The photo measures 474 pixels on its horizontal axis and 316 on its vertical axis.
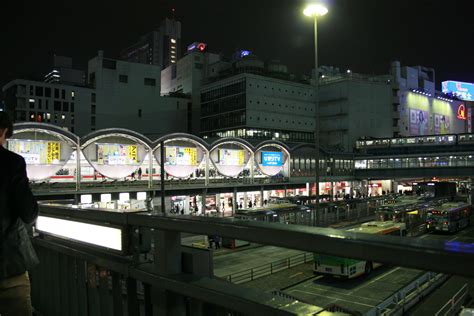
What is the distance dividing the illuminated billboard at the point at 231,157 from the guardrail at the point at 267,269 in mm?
22589

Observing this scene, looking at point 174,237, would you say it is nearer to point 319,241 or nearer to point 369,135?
point 319,241

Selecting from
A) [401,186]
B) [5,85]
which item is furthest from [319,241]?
[5,85]

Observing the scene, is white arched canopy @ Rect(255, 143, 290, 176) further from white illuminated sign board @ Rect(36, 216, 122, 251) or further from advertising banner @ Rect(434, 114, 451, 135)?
advertising banner @ Rect(434, 114, 451, 135)

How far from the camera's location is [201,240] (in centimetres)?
2939

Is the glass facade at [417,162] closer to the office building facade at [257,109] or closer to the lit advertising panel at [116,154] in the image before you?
the office building facade at [257,109]

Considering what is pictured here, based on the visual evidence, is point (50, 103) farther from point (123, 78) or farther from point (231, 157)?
point (231, 157)

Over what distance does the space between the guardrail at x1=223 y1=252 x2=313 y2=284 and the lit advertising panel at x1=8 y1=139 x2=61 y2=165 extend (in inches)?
814

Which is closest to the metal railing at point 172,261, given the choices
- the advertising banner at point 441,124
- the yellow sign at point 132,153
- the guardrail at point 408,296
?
the guardrail at point 408,296

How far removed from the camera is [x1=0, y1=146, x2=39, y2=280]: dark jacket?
2855 mm

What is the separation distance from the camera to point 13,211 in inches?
115

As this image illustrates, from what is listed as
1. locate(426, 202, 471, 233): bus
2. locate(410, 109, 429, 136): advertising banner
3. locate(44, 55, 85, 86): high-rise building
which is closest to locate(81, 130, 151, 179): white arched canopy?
locate(426, 202, 471, 233): bus

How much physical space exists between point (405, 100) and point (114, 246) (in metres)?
105

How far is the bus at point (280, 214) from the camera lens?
3197cm

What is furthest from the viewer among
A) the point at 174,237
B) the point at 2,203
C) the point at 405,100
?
the point at 405,100
